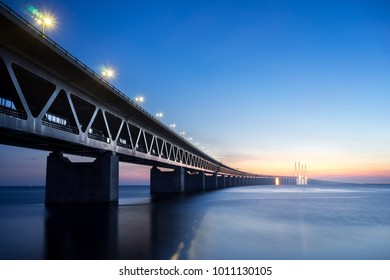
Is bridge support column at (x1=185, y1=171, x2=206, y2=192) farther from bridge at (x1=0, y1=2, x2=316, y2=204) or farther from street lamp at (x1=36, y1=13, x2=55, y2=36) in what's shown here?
street lamp at (x1=36, y1=13, x2=55, y2=36)

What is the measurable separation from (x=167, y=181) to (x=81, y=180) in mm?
39783

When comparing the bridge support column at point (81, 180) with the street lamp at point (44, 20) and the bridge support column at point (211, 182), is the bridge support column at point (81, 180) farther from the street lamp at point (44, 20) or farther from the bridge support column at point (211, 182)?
the bridge support column at point (211, 182)

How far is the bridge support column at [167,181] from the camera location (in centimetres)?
6888

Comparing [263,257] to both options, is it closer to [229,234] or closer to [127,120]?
[229,234]

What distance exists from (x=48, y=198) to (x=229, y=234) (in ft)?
81.5

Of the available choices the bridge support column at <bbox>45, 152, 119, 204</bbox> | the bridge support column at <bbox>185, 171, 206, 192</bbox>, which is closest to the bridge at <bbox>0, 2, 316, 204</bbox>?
the bridge support column at <bbox>45, 152, 119, 204</bbox>

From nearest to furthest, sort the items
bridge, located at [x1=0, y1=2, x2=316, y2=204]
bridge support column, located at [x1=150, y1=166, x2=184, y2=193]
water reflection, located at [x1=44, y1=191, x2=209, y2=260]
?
water reflection, located at [x1=44, y1=191, x2=209, y2=260] < bridge, located at [x1=0, y1=2, x2=316, y2=204] < bridge support column, located at [x1=150, y1=166, x2=184, y2=193]

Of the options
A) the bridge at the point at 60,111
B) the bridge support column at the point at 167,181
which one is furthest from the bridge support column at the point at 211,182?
the bridge at the point at 60,111

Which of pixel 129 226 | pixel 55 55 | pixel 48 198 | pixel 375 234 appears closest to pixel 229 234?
pixel 129 226

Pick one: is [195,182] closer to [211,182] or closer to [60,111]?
[211,182]

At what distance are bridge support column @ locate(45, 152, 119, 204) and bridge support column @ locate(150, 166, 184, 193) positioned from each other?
3744cm

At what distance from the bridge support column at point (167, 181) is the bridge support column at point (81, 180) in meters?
37.4

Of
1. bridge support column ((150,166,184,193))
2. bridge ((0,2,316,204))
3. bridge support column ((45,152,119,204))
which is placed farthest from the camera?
bridge support column ((150,166,184,193))

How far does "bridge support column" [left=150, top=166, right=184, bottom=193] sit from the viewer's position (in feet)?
226
